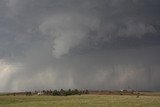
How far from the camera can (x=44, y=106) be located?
232 feet

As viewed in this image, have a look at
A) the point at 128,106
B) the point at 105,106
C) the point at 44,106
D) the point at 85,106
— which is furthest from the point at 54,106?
the point at 128,106

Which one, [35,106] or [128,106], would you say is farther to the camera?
[35,106]

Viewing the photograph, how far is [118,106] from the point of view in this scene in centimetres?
6562

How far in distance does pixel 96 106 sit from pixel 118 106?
189 inches

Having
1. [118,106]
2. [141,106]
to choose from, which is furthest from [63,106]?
[141,106]

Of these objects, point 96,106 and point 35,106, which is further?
point 35,106

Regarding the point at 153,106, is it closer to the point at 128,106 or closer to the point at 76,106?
the point at 128,106

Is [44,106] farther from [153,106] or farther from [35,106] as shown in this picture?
[153,106]

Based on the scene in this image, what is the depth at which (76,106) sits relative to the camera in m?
68.6

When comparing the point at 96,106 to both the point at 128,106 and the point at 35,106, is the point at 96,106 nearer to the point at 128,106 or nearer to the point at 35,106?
the point at 128,106

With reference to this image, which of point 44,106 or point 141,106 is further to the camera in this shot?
point 44,106

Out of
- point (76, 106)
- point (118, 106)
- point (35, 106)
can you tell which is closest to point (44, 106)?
point (35, 106)

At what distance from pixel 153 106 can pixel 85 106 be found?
14.5 meters

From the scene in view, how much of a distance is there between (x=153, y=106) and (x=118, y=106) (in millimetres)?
7366
